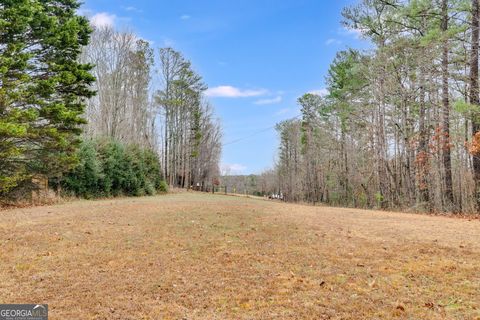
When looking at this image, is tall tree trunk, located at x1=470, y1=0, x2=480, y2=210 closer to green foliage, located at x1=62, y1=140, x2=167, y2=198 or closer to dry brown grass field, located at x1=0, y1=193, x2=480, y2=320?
dry brown grass field, located at x1=0, y1=193, x2=480, y2=320

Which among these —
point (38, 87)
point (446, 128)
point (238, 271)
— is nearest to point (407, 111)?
point (446, 128)

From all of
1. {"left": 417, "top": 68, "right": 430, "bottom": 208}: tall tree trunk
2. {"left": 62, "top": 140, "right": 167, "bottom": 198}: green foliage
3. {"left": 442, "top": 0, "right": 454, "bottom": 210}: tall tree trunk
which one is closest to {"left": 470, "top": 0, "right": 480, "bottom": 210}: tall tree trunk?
{"left": 442, "top": 0, "right": 454, "bottom": 210}: tall tree trunk

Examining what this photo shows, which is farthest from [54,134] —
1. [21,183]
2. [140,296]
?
[140,296]

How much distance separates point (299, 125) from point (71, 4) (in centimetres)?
2548

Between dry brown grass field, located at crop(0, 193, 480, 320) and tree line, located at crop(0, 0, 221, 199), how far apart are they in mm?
7091

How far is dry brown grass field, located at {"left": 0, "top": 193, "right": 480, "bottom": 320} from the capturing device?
10.7ft

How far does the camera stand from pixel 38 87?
13344 millimetres

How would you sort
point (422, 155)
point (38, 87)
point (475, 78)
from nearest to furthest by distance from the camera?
point (475, 78) → point (38, 87) → point (422, 155)

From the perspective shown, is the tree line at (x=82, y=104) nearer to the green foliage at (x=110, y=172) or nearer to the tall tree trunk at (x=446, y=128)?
the green foliage at (x=110, y=172)

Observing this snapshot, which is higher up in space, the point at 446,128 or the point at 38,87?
the point at 38,87

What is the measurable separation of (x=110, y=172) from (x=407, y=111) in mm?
17285

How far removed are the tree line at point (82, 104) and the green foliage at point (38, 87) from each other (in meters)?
0.04

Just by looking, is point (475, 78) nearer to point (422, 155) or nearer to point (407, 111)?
point (422, 155)

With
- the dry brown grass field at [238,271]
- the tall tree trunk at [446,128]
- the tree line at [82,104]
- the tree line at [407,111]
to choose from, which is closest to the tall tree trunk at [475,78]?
the tree line at [407,111]
